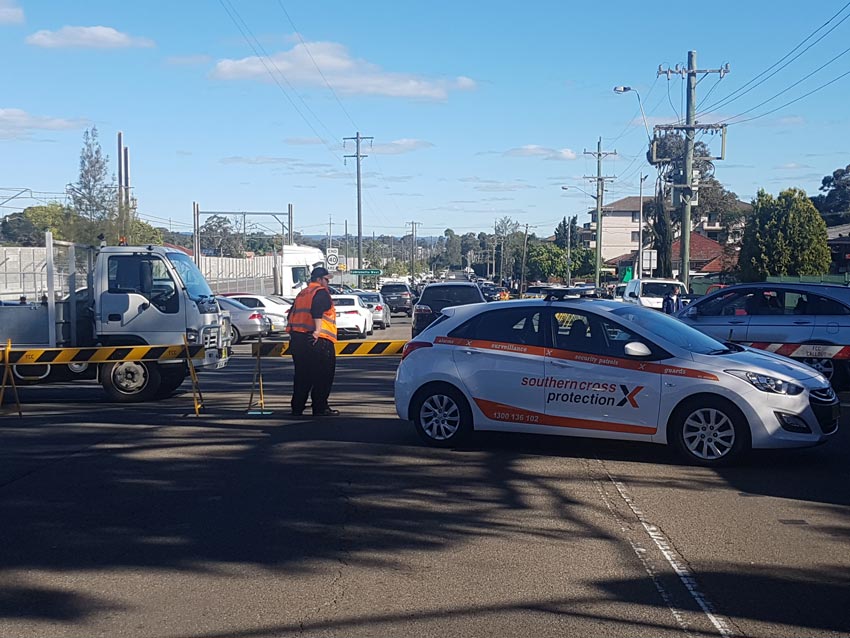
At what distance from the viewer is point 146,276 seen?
1468 cm

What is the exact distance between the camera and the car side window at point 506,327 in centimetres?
1030

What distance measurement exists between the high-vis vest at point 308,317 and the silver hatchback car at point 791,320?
6.21 metres

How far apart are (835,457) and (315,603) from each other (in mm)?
6505

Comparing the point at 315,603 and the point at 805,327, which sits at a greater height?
the point at 805,327

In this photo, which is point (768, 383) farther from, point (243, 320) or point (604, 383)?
point (243, 320)

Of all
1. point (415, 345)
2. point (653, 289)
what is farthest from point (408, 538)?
point (653, 289)

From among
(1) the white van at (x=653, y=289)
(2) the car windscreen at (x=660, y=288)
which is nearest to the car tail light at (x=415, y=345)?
(1) the white van at (x=653, y=289)

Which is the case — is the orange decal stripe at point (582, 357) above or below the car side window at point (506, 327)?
below

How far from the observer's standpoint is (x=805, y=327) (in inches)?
584

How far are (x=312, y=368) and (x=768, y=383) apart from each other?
19.1ft

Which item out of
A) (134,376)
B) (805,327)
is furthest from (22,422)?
(805,327)

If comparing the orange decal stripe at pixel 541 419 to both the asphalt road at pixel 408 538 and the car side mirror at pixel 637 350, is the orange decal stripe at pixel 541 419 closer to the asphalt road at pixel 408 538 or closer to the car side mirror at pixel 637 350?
the asphalt road at pixel 408 538

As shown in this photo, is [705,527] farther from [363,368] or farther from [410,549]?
[363,368]

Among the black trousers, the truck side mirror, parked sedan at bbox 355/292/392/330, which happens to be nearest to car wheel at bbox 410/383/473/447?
the black trousers
